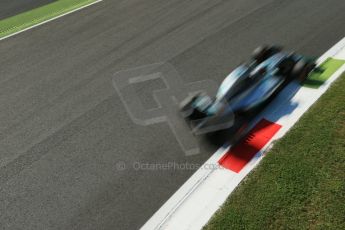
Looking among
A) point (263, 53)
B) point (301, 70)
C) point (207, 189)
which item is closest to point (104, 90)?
point (263, 53)

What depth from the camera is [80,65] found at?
10367 mm

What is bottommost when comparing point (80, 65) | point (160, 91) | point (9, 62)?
point (160, 91)

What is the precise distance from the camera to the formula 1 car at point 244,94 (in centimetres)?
688

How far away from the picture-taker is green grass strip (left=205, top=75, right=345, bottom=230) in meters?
5.28

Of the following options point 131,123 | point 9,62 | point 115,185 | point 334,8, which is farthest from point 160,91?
point 334,8

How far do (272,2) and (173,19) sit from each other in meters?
3.34

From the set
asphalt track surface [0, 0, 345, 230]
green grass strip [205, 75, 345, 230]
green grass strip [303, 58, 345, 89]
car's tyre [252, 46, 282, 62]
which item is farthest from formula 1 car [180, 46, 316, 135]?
green grass strip [205, 75, 345, 230]

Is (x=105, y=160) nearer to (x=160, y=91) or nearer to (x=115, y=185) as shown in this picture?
(x=115, y=185)

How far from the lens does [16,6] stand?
15.9 meters

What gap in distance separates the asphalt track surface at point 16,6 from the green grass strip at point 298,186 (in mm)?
13112

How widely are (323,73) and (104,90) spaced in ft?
17.0

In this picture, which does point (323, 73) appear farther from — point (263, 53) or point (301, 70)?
point (263, 53)

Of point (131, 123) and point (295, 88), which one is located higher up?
point (131, 123)

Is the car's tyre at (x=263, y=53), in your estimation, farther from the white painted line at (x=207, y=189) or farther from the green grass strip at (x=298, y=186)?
the green grass strip at (x=298, y=186)
